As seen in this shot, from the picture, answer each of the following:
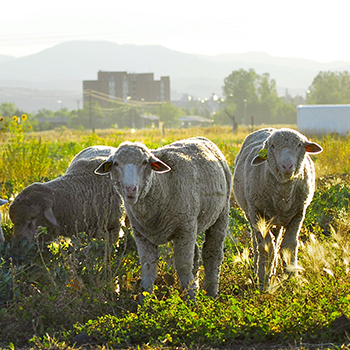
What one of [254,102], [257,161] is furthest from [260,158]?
[254,102]

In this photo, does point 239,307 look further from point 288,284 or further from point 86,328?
point 86,328

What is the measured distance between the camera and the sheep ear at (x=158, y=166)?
5.62 m

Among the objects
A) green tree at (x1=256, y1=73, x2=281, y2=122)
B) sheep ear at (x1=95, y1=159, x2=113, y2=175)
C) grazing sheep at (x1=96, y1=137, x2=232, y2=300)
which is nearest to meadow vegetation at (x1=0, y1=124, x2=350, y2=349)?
grazing sheep at (x1=96, y1=137, x2=232, y2=300)

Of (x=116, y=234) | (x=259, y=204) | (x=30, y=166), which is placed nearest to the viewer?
(x=259, y=204)

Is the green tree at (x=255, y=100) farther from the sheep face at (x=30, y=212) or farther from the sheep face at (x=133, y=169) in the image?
the sheep face at (x=133, y=169)

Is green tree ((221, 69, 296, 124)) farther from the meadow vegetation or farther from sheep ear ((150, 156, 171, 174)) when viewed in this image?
sheep ear ((150, 156, 171, 174))

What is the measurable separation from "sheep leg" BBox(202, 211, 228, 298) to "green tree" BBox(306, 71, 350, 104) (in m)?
114

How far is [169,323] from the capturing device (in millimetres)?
5184

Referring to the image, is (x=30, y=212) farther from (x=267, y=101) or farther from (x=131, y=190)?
(x=267, y=101)

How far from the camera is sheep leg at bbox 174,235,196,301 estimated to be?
5.93m

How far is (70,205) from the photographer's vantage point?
26.1 ft

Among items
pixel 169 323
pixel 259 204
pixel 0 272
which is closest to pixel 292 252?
pixel 259 204

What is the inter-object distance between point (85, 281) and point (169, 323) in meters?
1.63

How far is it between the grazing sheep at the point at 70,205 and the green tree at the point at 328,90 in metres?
113
